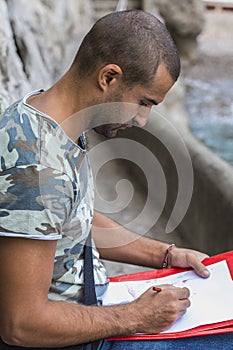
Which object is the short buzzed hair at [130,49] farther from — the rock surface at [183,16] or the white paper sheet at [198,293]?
the rock surface at [183,16]

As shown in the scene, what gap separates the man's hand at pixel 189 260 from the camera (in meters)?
1.49

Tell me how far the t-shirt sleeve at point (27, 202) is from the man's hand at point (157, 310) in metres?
0.30

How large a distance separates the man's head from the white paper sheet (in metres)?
0.50

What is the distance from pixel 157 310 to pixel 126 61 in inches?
21.7

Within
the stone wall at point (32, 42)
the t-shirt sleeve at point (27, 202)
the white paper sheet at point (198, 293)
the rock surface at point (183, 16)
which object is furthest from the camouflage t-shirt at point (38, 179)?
the rock surface at point (183, 16)

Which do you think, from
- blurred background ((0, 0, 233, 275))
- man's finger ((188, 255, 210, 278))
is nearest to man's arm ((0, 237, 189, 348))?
man's finger ((188, 255, 210, 278))

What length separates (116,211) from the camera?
3.56 meters

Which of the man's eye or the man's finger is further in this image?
the man's finger

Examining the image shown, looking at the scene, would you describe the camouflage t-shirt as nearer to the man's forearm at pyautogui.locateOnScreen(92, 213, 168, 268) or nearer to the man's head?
the man's head

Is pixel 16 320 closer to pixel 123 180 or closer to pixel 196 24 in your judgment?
pixel 123 180

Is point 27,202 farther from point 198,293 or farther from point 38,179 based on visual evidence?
point 198,293

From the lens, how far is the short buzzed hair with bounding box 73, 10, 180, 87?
1207 mm

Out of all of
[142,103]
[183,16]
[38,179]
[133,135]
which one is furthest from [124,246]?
[183,16]

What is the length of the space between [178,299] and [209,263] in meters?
0.26
